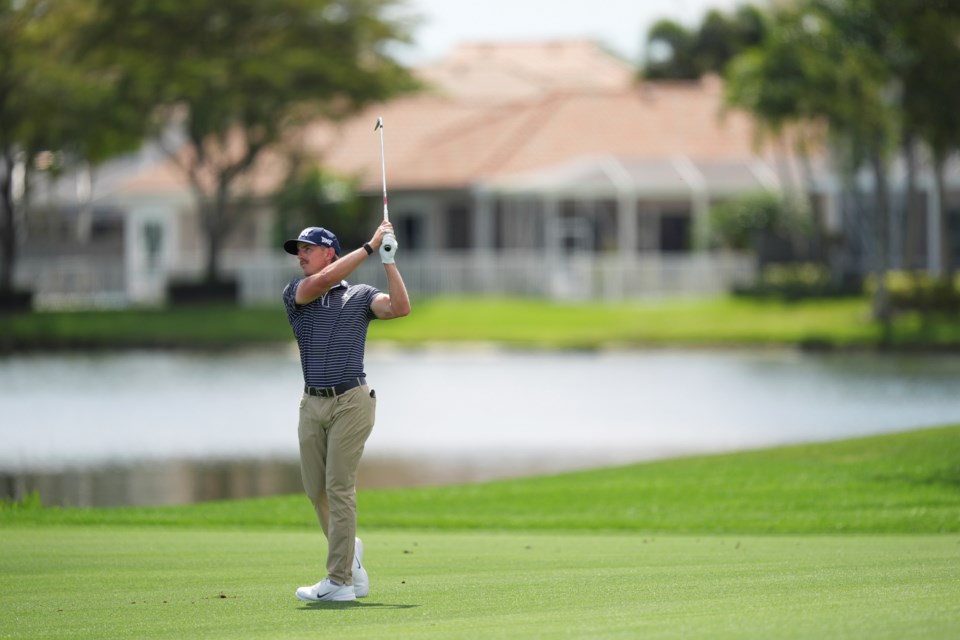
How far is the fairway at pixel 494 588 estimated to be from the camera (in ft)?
26.0

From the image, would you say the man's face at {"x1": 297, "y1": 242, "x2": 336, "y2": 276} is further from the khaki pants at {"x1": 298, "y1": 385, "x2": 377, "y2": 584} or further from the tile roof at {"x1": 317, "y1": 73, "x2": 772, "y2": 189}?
→ the tile roof at {"x1": 317, "y1": 73, "x2": 772, "y2": 189}

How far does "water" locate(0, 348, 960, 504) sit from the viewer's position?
20.7m

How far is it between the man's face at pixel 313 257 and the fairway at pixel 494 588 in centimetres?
174

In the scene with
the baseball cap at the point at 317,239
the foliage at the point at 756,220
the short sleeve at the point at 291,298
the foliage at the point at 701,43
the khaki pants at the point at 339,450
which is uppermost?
the foliage at the point at 701,43

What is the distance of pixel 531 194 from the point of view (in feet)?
168

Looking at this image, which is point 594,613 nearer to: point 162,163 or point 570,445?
point 570,445

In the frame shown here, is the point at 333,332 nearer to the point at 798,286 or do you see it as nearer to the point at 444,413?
the point at 444,413

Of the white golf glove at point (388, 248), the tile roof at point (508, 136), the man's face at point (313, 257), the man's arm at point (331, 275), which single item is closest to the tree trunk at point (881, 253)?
the tile roof at point (508, 136)

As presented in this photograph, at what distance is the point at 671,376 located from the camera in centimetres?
3369

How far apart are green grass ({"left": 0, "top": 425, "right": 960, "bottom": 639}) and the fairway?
0.08 ft

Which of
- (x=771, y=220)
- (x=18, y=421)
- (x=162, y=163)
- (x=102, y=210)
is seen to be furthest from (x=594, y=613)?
(x=102, y=210)

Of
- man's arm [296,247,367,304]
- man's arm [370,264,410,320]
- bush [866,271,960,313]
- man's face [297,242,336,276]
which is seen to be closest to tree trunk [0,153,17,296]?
bush [866,271,960,313]

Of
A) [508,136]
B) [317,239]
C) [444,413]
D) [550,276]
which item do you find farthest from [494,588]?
[508,136]

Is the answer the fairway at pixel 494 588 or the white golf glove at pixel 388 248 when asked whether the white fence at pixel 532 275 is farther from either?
the white golf glove at pixel 388 248
